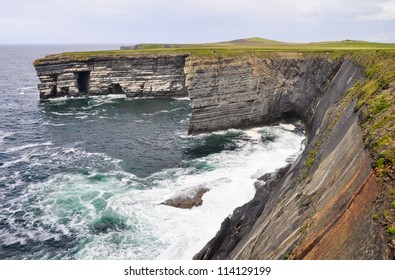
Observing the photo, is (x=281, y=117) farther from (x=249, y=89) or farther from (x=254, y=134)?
(x=254, y=134)

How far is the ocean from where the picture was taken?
27969 mm

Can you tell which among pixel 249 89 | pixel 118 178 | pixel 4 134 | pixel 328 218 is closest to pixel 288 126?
pixel 249 89

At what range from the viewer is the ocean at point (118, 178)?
28.0m

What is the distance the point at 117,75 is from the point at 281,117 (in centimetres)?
4889

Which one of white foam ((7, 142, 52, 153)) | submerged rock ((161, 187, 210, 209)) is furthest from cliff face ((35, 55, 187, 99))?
submerged rock ((161, 187, 210, 209))

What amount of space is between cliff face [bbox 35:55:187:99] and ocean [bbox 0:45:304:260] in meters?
17.1

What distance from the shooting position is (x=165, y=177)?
40281mm

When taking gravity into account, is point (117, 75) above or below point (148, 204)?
above

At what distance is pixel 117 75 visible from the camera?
290 ft

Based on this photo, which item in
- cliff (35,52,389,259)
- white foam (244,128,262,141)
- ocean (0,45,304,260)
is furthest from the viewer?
white foam (244,128,262,141)

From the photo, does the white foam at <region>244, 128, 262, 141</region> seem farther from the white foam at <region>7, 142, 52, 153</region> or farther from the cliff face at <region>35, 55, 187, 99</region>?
the cliff face at <region>35, 55, 187, 99</region>

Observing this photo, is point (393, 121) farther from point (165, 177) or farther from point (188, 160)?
point (188, 160)

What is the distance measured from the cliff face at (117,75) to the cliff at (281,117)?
0.27 meters
